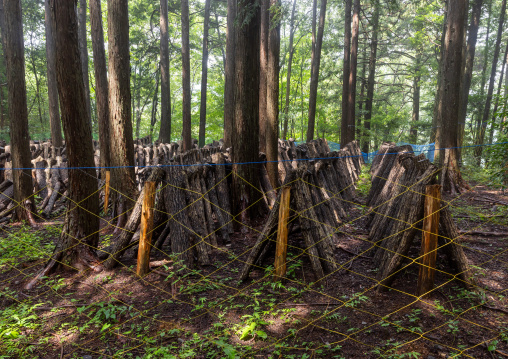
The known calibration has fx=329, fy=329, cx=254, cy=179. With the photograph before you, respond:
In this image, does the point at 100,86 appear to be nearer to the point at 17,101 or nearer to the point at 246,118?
the point at 17,101

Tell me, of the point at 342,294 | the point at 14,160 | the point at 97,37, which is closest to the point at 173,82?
the point at 97,37

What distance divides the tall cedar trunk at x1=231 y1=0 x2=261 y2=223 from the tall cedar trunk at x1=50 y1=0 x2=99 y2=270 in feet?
8.22

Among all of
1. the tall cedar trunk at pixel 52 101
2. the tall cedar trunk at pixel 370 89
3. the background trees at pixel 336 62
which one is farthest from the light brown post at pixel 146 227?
the tall cedar trunk at pixel 370 89

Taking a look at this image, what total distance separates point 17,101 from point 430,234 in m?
8.12

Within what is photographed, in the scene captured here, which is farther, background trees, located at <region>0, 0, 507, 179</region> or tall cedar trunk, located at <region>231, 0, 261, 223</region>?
background trees, located at <region>0, 0, 507, 179</region>

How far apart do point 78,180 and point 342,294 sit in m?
4.03

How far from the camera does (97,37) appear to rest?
8.84 meters

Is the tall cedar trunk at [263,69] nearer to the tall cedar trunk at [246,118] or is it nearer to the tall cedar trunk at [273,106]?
the tall cedar trunk at [273,106]

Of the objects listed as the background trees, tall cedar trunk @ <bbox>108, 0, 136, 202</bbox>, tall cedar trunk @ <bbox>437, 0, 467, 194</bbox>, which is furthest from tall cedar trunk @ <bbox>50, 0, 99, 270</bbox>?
tall cedar trunk @ <bbox>437, 0, 467, 194</bbox>

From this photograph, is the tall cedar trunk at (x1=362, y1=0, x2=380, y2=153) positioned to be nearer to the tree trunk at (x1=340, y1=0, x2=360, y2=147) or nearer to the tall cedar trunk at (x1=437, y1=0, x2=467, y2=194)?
the tree trunk at (x1=340, y1=0, x2=360, y2=147)

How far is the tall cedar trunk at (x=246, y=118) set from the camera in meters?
6.28

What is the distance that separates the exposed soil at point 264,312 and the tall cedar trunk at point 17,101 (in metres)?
3.06

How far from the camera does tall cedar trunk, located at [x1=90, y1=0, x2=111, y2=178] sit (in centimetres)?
823

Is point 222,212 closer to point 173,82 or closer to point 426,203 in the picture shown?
point 426,203
